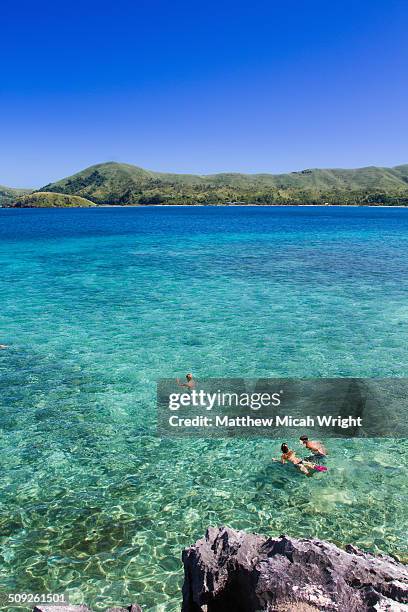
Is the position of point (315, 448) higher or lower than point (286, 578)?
lower

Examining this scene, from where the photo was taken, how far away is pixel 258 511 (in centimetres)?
1105

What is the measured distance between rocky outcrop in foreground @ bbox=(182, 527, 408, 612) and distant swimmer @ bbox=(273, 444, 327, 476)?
20.0 ft

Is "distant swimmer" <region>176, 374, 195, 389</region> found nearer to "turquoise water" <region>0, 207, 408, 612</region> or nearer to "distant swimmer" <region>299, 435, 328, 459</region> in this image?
"turquoise water" <region>0, 207, 408, 612</region>

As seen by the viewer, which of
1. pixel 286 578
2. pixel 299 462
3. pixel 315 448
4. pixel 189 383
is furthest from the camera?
pixel 189 383

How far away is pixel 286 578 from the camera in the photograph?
5.70m

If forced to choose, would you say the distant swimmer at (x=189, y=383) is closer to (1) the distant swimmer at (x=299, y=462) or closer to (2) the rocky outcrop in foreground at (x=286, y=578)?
(1) the distant swimmer at (x=299, y=462)

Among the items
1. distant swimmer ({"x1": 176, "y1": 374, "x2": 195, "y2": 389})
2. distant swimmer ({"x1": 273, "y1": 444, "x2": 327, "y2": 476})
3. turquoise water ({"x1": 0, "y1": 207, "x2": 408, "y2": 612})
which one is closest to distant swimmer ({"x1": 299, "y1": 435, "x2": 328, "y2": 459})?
distant swimmer ({"x1": 273, "y1": 444, "x2": 327, "y2": 476})

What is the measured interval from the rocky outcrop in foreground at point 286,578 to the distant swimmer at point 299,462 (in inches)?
239

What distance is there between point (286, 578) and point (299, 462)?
24.4 feet

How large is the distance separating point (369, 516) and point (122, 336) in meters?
16.4

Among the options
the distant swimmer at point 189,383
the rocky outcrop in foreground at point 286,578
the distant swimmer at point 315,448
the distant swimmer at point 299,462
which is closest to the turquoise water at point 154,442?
the distant swimmer at point 299,462

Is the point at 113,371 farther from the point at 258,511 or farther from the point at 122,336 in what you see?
the point at 258,511

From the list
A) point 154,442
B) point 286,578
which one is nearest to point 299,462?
point 154,442

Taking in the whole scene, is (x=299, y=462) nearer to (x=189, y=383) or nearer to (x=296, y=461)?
(x=296, y=461)
